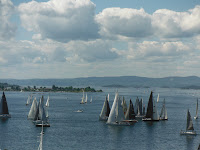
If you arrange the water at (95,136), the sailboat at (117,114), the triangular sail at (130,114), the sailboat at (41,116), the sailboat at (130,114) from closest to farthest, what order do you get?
the water at (95,136) < the sailboat at (41,116) < the sailboat at (117,114) < the sailboat at (130,114) < the triangular sail at (130,114)

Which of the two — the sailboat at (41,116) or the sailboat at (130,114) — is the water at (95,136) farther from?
the sailboat at (130,114)

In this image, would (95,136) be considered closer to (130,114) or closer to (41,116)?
(41,116)

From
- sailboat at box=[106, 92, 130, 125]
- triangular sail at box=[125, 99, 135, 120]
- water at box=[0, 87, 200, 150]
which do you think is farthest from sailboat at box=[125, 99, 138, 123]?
sailboat at box=[106, 92, 130, 125]

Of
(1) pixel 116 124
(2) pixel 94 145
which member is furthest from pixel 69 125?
(2) pixel 94 145

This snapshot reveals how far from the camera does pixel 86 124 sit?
4198 inches

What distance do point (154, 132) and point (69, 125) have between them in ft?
90.5

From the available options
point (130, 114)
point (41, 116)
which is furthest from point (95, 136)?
point (130, 114)

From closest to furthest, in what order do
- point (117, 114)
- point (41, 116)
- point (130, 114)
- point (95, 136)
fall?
point (95, 136), point (41, 116), point (117, 114), point (130, 114)

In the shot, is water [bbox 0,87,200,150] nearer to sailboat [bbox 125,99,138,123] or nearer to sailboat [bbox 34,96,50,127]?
sailboat [bbox 34,96,50,127]

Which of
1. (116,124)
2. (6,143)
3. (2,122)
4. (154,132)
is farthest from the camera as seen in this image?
(2,122)

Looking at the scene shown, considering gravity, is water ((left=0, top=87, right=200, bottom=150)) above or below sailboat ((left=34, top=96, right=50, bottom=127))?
below

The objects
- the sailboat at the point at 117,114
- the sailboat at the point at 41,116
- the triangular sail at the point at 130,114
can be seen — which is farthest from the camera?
A: the triangular sail at the point at 130,114

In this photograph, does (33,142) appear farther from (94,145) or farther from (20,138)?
(94,145)

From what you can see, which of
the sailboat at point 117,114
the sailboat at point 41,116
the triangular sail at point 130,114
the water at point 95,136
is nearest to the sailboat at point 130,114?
the triangular sail at point 130,114
